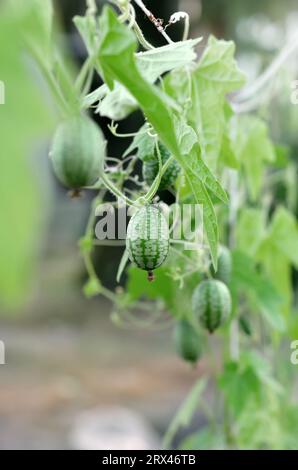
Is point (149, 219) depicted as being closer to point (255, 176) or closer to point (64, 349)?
point (255, 176)

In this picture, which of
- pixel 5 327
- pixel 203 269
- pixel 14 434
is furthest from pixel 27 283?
pixel 5 327

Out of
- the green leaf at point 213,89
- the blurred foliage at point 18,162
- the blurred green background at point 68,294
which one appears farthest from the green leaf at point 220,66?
the blurred foliage at point 18,162

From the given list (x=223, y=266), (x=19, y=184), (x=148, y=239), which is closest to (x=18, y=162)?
(x=19, y=184)

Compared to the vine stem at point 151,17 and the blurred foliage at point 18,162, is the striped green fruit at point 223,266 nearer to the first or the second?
the vine stem at point 151,17

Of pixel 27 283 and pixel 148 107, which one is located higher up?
pixel 148 107

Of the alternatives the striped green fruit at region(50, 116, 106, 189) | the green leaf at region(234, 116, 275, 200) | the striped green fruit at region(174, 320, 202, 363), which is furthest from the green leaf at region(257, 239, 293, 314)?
the striped green fruit at region(50, 116, 106, 189)
